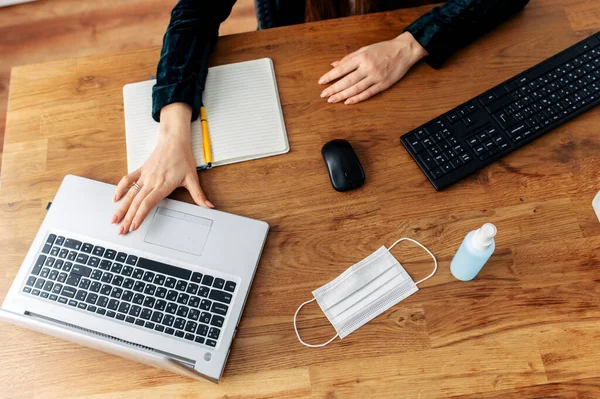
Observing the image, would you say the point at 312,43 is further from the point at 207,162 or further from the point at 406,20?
the point at 207,162

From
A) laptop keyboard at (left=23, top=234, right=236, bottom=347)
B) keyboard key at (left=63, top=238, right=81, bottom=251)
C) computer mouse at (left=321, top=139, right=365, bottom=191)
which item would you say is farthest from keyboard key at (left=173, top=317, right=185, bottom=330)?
computer mouse at (left=321, top=139, right=365, bottom=191)

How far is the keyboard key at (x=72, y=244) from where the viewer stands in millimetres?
909

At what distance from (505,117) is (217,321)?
2.19 ft

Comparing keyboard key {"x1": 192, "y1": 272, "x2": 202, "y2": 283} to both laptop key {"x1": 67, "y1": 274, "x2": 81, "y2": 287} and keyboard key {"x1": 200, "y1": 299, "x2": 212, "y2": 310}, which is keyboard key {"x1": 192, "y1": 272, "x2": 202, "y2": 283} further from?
laptop key {"x1": 67, "y1": 274, "x2": 81, "y2": 287}

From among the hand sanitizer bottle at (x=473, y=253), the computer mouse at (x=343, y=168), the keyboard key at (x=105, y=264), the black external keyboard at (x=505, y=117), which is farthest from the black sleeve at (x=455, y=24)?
the keyboard key at (x=105, y=264)

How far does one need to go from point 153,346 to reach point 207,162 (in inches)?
13.8

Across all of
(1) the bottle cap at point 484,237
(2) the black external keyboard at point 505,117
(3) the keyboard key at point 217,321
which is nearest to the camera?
(1) the bottle cap at point 484,237

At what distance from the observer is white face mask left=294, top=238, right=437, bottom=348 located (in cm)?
87

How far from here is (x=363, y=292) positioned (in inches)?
34.9

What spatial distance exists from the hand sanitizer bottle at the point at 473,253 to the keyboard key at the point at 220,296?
1.29 ft

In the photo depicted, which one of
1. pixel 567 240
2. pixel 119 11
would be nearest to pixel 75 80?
pixel 567 240

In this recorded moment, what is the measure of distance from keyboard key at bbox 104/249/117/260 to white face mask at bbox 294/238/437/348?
1.12 ft

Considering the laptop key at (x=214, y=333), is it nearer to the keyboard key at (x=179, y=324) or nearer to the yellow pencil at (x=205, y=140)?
the keyboard key at (x=179, y=324)

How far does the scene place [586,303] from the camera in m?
0.86
